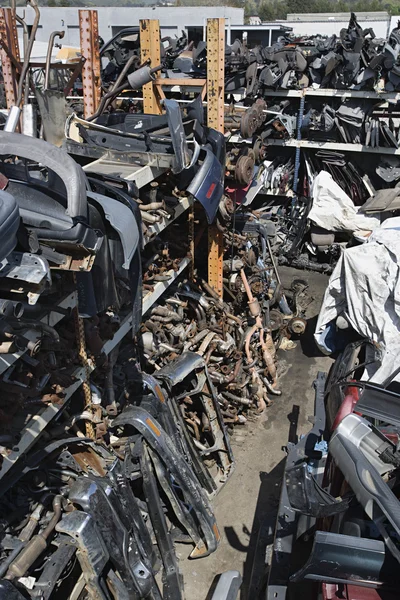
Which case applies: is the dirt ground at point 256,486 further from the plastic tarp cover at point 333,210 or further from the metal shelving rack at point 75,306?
the plastic tarp cover at point 333,210

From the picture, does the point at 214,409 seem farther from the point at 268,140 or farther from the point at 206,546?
the point at 268,140

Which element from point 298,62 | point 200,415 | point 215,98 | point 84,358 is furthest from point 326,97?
point 84,358

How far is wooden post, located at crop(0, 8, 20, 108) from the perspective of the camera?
5160 millimetres

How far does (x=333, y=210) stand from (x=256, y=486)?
6.08 m

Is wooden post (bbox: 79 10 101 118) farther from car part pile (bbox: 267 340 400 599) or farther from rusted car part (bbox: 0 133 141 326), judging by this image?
car part pile (bbox: 267 340 400 599)

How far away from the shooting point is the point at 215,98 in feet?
18.7

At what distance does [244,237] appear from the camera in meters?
7.24

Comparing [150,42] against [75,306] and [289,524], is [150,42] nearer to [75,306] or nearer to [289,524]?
[75,306]

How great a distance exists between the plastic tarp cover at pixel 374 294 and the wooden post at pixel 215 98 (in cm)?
178

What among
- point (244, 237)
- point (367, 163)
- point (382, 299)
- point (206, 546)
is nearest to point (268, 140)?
point (367, 163)

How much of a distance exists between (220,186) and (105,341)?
7.30 feet

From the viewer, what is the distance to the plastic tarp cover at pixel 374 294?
6180mm

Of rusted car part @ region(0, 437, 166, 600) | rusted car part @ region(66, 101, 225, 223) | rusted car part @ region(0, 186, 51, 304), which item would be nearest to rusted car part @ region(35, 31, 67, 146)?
rusted car part @ region(66, 101, 225, 223)

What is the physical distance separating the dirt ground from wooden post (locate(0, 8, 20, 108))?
15.9 ft
